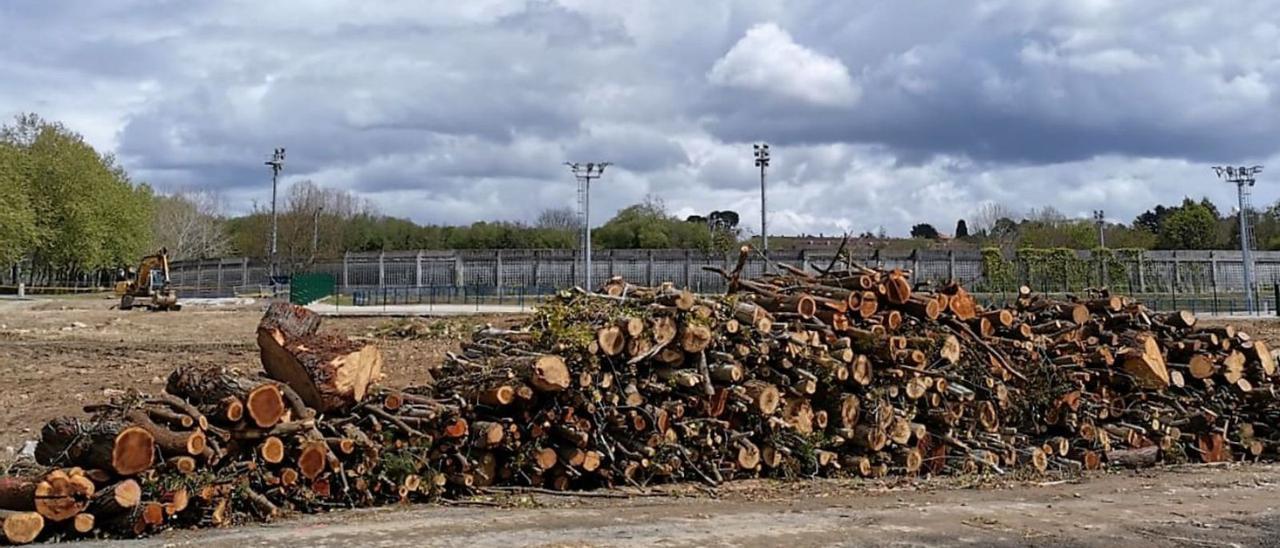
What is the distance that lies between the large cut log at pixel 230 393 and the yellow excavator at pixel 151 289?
109 feet

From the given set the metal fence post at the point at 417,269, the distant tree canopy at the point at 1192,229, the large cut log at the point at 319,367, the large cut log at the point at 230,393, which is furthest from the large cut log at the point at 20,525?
the distant tree canopy at the point at 1192,229

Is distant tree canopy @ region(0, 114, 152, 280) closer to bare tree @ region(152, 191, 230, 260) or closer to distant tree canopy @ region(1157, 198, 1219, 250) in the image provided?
bare tree @ region(152, 191, 230, 260)

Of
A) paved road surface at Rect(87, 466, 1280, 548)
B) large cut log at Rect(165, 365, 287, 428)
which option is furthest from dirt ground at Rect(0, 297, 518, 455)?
paved road surface at Rect(87, 466, 1280, 548)

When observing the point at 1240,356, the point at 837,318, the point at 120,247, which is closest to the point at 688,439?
the point at 837,318

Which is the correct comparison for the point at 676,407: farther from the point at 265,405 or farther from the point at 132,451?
the point at 132,451

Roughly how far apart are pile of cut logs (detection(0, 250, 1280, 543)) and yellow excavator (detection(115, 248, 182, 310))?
32.9 metres

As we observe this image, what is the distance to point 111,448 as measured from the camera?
695 cm

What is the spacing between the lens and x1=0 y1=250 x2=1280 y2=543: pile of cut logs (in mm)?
7410

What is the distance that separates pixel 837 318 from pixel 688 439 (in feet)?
6.46

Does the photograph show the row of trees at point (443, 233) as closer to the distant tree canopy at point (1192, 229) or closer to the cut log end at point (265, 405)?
the distant tree canopy at point (1192, 229)

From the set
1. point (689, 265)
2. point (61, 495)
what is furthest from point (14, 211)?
point (61, 495)

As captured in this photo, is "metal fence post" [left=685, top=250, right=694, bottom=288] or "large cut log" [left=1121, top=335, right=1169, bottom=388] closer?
"large cut log" [left=1121, top=335, right=1169, bottom=388]

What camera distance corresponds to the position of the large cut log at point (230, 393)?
24.9 ft

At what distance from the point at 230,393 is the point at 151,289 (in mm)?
38252
